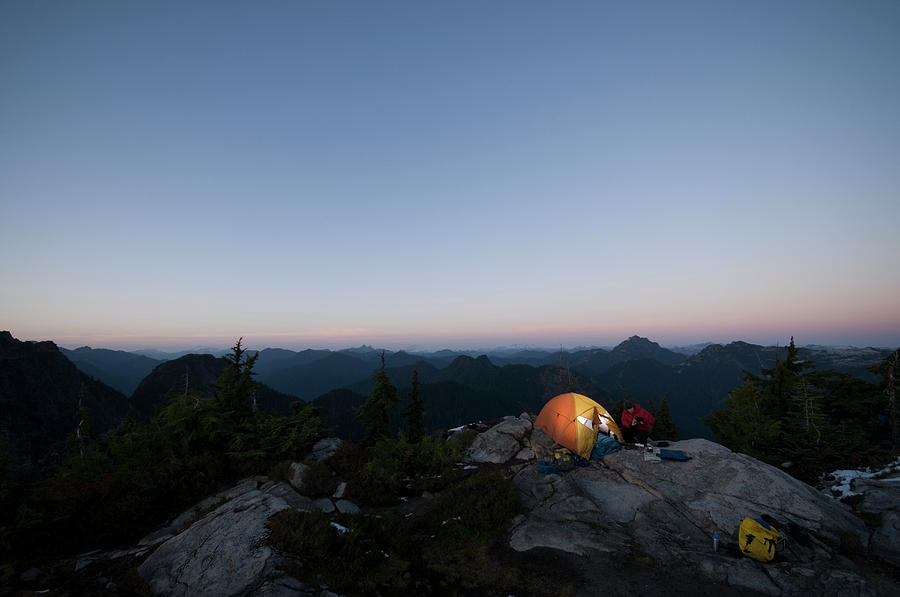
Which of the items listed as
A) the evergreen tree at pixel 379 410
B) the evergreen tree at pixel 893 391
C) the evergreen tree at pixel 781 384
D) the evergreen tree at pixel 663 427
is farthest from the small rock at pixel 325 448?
the evergreen tree at pixel 781 384

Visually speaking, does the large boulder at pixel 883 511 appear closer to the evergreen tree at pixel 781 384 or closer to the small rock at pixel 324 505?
the small rock at pixel 324 505

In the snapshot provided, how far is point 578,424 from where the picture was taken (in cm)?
1491

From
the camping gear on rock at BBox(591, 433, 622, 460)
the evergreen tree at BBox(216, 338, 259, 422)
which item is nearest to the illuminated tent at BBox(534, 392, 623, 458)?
the camping gear on rock at BBox(591, 433, 622, 460)

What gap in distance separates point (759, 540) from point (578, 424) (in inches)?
277

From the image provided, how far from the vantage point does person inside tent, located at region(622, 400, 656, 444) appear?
573 inches

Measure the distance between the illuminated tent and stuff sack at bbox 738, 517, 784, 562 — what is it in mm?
6187

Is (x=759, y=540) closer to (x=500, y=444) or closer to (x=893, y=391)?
(x=500, y=444)

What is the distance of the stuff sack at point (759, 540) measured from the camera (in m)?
8.06

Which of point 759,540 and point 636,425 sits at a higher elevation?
point 636,425

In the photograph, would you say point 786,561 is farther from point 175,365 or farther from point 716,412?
point 175,365

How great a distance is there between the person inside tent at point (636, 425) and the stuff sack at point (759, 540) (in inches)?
235

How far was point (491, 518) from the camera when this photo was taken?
10570 millimetres

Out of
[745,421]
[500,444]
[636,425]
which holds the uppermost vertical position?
[636,425]

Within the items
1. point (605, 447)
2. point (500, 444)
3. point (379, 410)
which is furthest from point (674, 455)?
point (379, 410)
